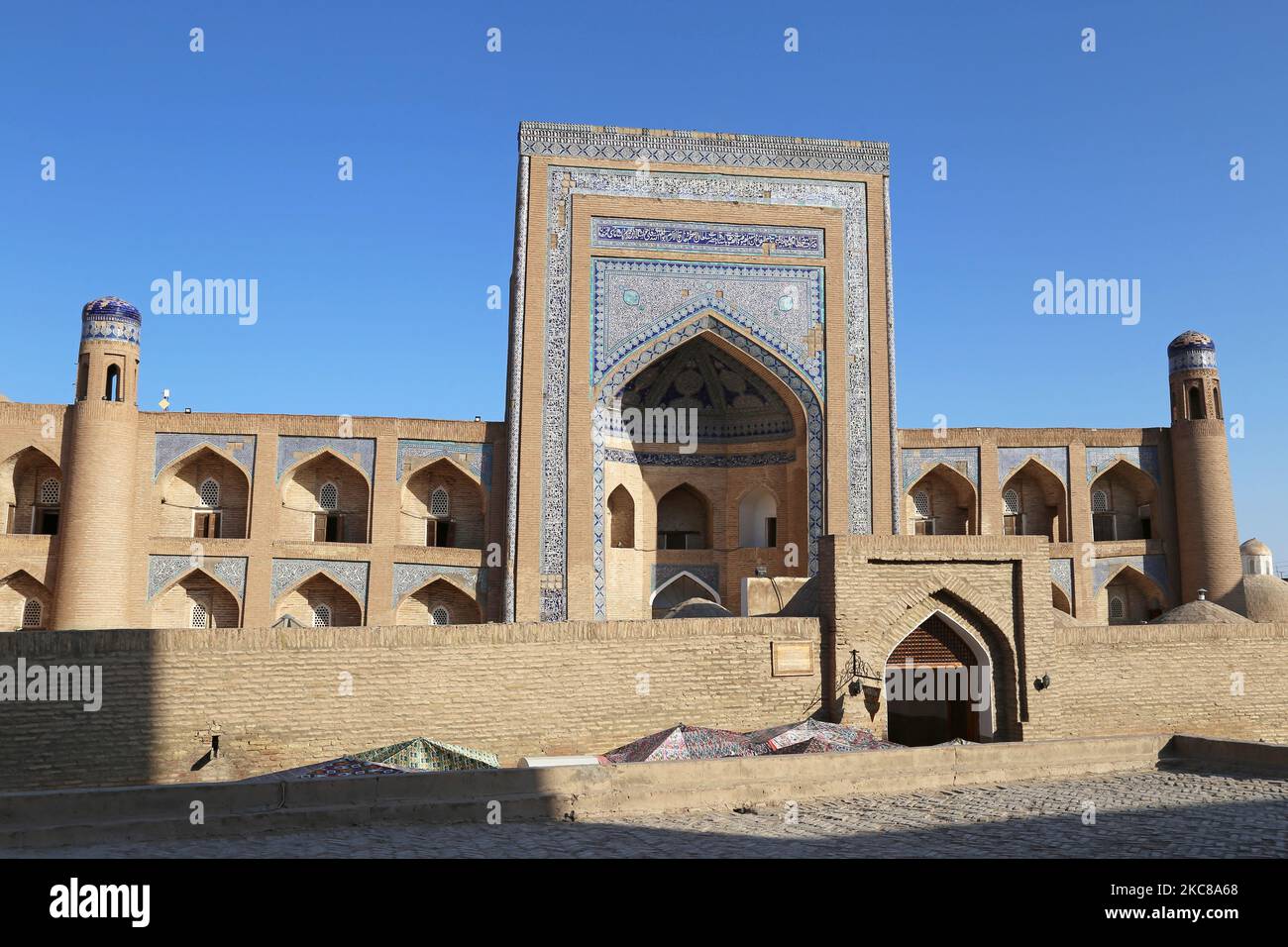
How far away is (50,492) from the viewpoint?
Result: 16.2 meters

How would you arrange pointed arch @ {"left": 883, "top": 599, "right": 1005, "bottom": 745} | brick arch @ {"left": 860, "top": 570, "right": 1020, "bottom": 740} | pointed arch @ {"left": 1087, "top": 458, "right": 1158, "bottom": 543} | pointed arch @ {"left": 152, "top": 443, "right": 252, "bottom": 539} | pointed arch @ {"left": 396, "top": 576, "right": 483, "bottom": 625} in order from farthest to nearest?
pointed arch @ {"left": 1087, "top": 458, "right": 1158, "bottom": 543} < pointed arch @ {"left": 396, "top": 576, "right": 483, "bottom": 625} < pointed arch @ {"left": 152, "top": 443, "right": 252, "bottom": 539} < pointed arch @ {"left": 883, "top": 599, "right": 1005, "bottom": 745} < brick arch @ {"left": 860, "top": 570, "right": 1020, "bottom": 740}

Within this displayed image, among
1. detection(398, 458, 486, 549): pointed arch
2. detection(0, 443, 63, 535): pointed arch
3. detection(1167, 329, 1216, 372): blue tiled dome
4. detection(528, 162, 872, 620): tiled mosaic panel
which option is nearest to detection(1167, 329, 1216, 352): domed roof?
detection(1167, 329, 1216, 372): blue tiled dome

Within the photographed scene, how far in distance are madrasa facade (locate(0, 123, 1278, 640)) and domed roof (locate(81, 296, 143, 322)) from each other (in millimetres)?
44

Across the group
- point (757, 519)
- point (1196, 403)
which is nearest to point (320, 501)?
point (757, 519)

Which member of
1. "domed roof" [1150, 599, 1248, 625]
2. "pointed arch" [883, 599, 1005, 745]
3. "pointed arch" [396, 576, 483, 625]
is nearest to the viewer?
"pointed arch" [883, 599, 1005, 745]

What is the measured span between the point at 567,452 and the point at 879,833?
1016cm

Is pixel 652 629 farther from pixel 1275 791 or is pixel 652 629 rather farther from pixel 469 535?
pixel 469 535

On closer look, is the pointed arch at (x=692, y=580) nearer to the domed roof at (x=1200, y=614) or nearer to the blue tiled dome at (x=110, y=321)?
the domed roof at (x=1200, y=614)

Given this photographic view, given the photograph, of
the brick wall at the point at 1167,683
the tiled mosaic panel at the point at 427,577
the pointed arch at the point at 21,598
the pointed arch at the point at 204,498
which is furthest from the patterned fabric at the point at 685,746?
the pointed arch at the point at 21,598

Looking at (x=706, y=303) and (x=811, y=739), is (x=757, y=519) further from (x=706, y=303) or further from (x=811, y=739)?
(x=811, y=739)

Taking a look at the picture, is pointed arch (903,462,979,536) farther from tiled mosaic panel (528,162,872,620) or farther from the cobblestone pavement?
the cobblestone pavement

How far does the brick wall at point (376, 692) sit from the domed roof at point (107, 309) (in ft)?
32.2

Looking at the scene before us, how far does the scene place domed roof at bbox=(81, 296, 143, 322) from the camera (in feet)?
52.4
